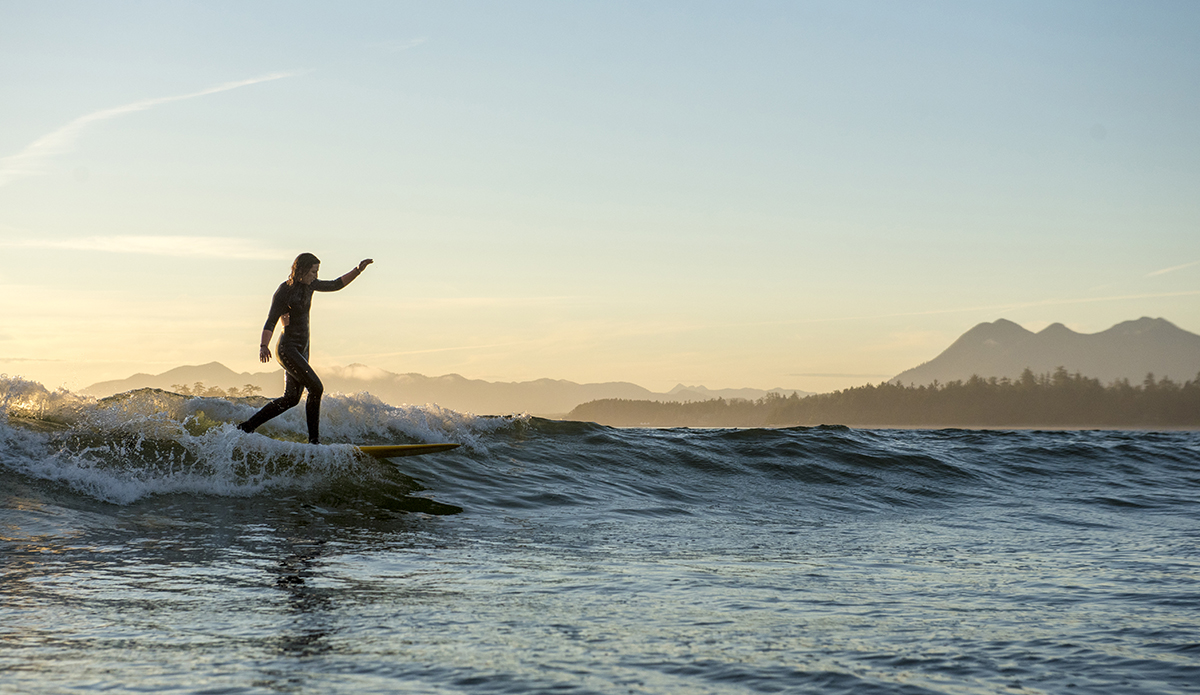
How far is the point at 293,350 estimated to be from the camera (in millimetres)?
10500

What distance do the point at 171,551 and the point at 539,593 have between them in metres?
3.30

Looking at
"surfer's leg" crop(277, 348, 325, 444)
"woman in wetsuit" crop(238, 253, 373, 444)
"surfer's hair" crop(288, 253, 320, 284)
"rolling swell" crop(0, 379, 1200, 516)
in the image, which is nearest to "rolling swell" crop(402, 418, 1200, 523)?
"rolling swell" crop(0, 379, 1200, 516)

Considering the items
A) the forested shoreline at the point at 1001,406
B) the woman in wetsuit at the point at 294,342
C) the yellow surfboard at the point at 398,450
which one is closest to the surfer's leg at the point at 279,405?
the woman in wetsuit at the point at 294,342

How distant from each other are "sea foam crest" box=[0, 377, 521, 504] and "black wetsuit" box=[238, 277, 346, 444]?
42 centimetres

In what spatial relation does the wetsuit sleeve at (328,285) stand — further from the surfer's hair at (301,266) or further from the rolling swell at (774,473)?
the rolling swell at (774,473)

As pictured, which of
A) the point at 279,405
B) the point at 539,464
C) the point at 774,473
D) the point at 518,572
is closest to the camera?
the point at 518,572

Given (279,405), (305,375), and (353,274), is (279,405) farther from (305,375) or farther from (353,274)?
(353,274)

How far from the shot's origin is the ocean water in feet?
13.2

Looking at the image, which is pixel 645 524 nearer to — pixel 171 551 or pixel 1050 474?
pixel 171 551

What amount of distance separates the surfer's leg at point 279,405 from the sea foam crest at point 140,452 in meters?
0.19

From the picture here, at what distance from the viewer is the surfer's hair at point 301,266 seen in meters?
10.6

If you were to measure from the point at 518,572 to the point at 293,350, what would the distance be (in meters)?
5.32

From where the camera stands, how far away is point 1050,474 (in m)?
18.2

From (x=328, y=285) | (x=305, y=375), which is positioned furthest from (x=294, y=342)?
(x=328, y=285)
